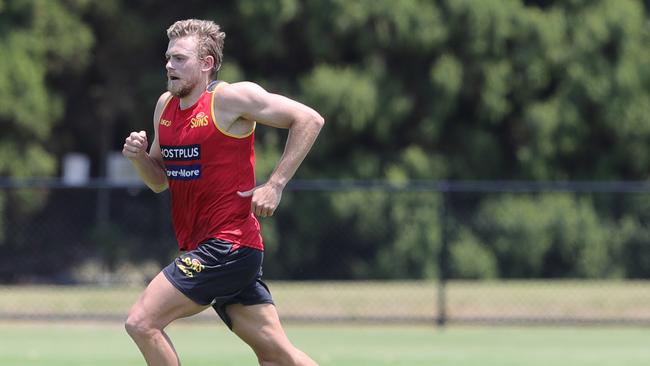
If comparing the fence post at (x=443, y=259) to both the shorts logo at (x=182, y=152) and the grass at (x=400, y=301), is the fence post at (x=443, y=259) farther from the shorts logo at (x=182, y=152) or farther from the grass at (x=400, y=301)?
the shorts logo at (x=182, y=152)

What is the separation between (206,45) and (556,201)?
1479cm

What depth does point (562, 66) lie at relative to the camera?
74.8 feet

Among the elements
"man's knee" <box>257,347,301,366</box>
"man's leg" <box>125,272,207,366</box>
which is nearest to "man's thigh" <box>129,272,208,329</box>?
"man's leg" <box>125,272,207,366</box>

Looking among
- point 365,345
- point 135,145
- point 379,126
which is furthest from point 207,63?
point 379,126

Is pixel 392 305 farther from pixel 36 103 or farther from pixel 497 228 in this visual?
pixel 36 103

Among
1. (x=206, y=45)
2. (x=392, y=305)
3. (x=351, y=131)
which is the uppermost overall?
(x=206, y=45)

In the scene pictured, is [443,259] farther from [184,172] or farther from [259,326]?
[184,172]

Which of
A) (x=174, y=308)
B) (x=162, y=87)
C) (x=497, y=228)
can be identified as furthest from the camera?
(x=162, y=87)

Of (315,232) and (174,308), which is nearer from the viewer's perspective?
(174,308)

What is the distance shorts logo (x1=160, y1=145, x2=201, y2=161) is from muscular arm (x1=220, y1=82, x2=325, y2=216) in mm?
263

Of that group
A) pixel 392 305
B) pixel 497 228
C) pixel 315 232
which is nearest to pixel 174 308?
pixel 392 305

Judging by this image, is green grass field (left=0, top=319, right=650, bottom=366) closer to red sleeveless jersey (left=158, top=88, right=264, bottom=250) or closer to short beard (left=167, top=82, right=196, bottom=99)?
red sleeveless jersey (left=158, top=88, right=264, bottom=250)

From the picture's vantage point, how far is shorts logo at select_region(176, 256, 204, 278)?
6.38 meters

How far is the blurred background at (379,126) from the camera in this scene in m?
18.4
